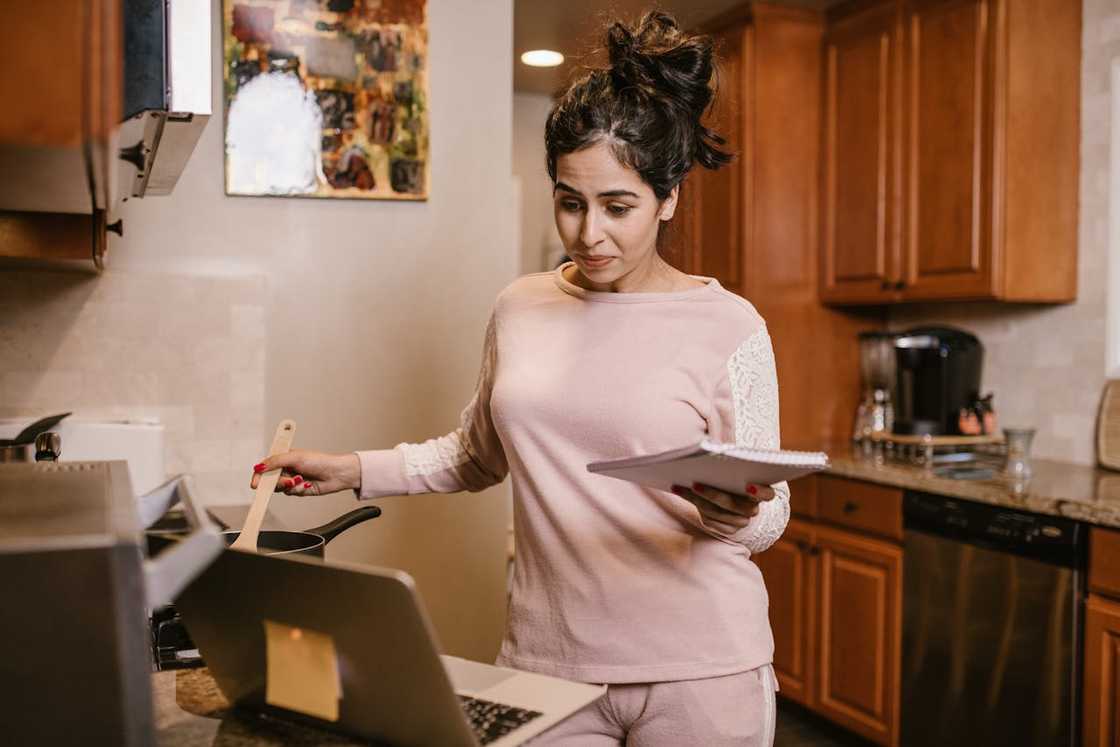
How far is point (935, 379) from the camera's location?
3285mm

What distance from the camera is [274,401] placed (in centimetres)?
244

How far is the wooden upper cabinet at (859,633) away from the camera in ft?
9.90

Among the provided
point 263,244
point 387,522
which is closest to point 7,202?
point 263,244

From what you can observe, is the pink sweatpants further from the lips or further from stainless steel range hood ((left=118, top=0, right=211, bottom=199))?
stainless steel range hood ((left=118, top=0, right=211, bottom=199))

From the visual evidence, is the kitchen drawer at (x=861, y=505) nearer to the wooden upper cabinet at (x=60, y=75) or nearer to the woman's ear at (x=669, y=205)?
the woman's ear at (x=669, y=205)

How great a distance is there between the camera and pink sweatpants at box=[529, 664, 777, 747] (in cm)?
137

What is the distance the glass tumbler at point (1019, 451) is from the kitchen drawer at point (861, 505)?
0.31m

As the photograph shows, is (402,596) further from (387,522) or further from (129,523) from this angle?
(387,522)

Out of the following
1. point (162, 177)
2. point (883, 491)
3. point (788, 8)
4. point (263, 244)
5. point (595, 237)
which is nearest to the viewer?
point (595, 237)

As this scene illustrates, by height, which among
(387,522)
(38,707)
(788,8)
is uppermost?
(788,8)

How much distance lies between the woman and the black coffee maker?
6.63 ft

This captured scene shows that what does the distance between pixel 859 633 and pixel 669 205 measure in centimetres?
210

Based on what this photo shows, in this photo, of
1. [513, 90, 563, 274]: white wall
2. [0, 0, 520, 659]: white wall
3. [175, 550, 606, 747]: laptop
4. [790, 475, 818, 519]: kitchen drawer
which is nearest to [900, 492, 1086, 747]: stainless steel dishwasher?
[790, 475, 818, 519]: kitchen drawer

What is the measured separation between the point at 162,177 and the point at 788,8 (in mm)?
2688
